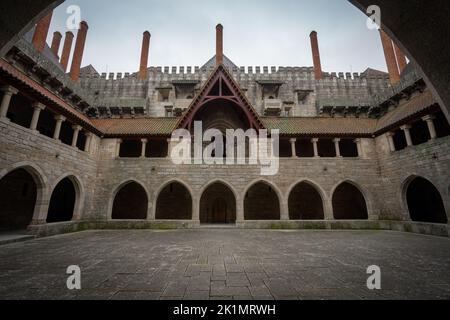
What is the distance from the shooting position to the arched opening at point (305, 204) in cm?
1462

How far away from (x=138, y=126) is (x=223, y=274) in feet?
42.4

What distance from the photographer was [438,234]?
8656mm

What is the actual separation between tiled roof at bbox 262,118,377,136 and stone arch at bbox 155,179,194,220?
8.47 metres

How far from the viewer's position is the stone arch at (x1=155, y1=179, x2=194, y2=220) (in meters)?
14.4

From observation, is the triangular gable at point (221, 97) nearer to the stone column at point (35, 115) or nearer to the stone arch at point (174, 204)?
the stone arch at point (174, 204)

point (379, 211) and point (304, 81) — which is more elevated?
point (304, 81)

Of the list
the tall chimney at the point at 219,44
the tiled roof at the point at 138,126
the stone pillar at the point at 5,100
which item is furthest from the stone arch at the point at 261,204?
the tall chimney at the point at 219,44

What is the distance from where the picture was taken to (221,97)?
12836 millimetres

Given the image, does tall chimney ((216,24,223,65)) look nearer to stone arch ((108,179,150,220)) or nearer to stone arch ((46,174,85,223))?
stone arch ((108,179,150,220))

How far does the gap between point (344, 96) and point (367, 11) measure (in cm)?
2023

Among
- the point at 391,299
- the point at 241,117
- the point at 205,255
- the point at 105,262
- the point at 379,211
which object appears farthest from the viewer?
the point at 241,117

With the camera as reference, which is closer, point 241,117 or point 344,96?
point 241,117
